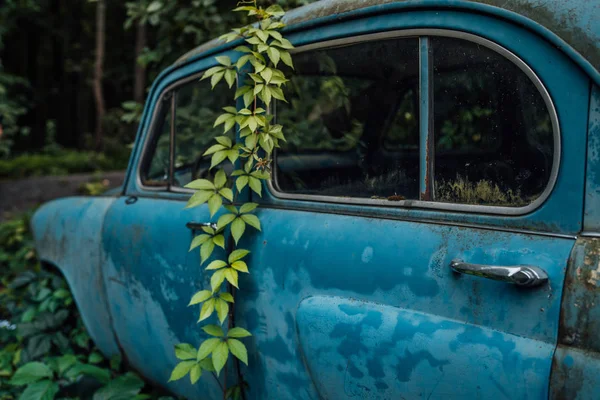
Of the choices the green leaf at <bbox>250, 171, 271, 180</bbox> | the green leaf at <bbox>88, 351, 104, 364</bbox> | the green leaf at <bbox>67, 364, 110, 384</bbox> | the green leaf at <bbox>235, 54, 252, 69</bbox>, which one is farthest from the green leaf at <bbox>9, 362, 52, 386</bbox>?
the green leaf at <bbox>235, 54, 252, 69</bbox>

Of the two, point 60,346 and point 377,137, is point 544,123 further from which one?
point 60,346

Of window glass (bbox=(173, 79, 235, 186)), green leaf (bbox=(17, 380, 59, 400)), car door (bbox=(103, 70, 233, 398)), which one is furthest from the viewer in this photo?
green leaf (bbox=(17, 380, 59, 400))

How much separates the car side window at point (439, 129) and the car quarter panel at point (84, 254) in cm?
124

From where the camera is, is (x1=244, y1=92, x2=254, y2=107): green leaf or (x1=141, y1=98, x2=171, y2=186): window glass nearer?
(x1=244, y1=92, x2=254, y2=107): green leaf

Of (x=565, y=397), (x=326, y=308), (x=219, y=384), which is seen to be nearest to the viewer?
(x=565, y=397)

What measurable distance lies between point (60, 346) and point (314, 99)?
1.96 m

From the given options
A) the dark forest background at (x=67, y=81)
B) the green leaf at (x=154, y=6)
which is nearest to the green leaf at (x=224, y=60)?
the green leaf at (x=154, y=6)

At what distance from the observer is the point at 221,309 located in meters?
2.08

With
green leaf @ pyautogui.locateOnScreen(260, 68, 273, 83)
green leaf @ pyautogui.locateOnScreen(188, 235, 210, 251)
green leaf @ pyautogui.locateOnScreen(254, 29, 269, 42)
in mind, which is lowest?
green leaf @ pyautogui.locateOnScreen(188, 235, 210, 251)

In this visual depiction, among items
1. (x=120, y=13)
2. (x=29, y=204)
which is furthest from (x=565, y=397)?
(x=120, y=13)

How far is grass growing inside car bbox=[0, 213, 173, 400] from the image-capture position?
2.85 m

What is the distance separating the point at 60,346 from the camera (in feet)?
11.3

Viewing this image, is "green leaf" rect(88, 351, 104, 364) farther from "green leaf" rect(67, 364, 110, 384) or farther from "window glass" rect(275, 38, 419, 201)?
"window glass" rect(275, 38, 419, 201)

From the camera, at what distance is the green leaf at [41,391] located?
110 inches
